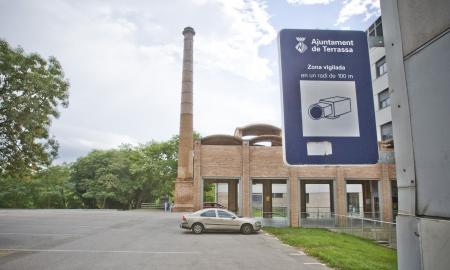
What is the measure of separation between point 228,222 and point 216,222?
72 cm

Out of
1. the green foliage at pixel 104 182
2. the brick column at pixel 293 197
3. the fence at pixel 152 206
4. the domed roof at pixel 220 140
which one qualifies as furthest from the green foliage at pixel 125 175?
the brick column at pixel 293 197

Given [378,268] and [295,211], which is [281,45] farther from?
[295,211]

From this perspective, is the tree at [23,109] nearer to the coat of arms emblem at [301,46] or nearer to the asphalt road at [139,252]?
the asphalt road at [139,252]

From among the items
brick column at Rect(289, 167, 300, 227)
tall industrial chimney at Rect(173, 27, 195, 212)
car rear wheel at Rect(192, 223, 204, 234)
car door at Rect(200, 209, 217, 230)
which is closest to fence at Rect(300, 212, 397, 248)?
brick column at Rect(289, 167, 300, 227)

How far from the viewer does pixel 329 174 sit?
27953mm

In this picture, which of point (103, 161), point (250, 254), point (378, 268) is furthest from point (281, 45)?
point (103, 161)

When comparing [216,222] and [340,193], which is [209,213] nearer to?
[216,222]

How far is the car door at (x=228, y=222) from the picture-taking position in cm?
1989

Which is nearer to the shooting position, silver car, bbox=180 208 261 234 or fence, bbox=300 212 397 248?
fence, bbox=300 212 397 248

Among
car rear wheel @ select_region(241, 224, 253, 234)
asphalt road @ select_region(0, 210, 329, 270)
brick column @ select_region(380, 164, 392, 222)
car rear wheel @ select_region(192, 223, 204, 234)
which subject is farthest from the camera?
brick column @ select_region(380, 164, 392, 222)

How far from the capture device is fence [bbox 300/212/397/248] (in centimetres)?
1794

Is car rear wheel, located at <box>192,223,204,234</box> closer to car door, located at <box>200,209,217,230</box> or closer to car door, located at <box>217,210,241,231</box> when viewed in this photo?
car door, located at <box>200,209,217,230</box>

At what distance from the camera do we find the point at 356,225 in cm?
2319

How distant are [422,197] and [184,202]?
125 ft
